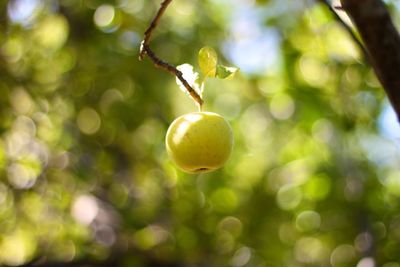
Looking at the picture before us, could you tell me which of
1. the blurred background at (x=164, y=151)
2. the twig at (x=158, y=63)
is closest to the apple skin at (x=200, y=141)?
the twig at (x=158, y=63)

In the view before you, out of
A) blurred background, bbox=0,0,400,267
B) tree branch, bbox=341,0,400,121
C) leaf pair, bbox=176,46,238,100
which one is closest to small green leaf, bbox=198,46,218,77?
leaf pair, bbox=176,46,238,100

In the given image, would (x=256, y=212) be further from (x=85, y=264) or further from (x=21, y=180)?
(x=21, y=180)

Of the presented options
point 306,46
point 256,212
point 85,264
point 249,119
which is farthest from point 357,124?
point 85,264

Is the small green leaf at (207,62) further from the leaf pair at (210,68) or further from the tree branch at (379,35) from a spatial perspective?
the tree branch at (379,35)

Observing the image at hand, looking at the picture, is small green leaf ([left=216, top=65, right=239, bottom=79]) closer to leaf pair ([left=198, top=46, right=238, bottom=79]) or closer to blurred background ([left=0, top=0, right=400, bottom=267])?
leaf pair ([left=198, top=46, right=238, bottom=79])

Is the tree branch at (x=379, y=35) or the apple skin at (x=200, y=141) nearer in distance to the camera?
the tree branch at (x=379, y=35)

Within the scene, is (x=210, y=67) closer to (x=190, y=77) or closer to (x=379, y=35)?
(x=190, y=77)
